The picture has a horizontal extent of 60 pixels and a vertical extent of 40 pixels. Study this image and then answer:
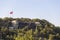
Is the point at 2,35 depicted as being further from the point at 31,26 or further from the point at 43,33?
the point at 31,26

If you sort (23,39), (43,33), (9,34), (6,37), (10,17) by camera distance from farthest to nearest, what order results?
(10,17), (43,33), (9,34), (6,37), (23,39)

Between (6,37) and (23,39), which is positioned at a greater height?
(23,39)

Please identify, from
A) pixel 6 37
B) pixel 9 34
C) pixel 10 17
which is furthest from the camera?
pixel 10 17

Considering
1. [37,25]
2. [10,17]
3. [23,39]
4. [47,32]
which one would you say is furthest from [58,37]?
[23,39]

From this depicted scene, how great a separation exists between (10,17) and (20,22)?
6.74 meters

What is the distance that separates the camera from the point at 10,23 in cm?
7106

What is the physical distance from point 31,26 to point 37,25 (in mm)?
1458

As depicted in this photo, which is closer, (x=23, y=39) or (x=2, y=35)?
(x=23, y=39)

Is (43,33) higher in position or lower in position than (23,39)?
lower

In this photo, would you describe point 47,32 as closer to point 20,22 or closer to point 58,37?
point 58,37

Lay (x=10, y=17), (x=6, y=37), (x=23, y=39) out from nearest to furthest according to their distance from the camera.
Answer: (x=23, y=39), (x=6, y=37), (x=10, y=17)

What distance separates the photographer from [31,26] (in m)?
69.4

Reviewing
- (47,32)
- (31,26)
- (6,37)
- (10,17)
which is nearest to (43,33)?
(47,32)

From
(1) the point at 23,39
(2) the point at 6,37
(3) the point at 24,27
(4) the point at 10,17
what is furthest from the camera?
(4) the point at 10,17
